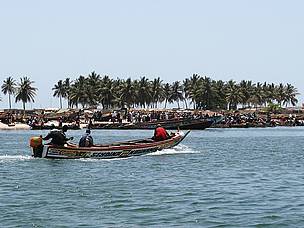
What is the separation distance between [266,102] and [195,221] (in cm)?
17426

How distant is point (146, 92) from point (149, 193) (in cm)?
14319

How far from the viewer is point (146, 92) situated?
16700 centimetres

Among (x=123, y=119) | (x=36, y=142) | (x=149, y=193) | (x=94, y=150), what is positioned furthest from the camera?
(x=123, y=119)

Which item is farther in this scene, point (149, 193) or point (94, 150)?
point (94, 150)

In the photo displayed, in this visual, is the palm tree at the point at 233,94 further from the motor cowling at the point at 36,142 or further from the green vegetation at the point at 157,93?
the motor cowling at the point at 36,142

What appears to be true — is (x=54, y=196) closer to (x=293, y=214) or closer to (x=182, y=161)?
(x=293, y=214)

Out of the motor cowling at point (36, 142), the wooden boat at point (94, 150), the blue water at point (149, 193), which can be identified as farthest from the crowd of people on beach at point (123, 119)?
the blue water at point (149, 193)

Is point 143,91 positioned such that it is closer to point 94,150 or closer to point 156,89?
point 156,89

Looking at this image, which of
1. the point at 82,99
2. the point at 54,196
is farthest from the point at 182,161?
the point at 82,99

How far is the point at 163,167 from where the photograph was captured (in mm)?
34656

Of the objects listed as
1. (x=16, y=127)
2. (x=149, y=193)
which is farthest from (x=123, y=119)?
(x=149, y=193)

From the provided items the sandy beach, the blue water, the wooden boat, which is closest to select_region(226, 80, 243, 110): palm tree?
the sandy beach

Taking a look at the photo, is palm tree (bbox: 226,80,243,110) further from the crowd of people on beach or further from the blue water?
the blue water

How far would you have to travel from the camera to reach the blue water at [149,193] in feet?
62.1
